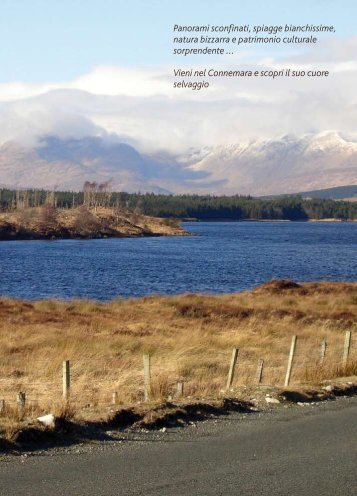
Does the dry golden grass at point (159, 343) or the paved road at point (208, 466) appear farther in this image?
the dry golden grass at point (159, 343)

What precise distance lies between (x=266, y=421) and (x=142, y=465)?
11.4 feet

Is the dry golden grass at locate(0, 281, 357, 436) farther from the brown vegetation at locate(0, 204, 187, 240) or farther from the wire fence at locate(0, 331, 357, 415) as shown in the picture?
the brown vegetation at locate(0, 204, 187, 240)

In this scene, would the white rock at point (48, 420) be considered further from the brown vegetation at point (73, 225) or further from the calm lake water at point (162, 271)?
the brown vegetation at point (73, 225)

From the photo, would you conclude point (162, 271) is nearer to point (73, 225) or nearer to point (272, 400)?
point (272, 400)

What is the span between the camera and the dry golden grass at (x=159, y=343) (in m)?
17.4

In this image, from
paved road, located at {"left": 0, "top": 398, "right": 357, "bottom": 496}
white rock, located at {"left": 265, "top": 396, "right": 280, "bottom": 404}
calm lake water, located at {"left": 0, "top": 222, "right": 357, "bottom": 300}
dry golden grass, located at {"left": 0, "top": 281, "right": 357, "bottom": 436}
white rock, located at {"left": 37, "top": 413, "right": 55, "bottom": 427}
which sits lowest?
calm lake water, located at {"left": 0, "top": 222, "right": 357, "bottom": 300}

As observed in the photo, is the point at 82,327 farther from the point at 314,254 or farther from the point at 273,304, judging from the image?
the point at 314,254

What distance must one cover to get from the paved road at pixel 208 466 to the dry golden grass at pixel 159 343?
170 cm

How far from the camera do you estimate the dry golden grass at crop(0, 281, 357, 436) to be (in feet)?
57.1

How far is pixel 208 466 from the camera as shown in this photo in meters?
9.95

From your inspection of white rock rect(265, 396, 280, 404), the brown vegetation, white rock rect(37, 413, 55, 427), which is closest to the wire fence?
white rock rect(265, 396, 280, 404)

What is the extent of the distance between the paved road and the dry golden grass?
1695mm

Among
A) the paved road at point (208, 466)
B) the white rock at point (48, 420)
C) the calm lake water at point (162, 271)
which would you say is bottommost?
the calm lake water at point (162, 271)

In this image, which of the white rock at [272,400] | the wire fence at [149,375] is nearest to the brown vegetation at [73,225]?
the wire fence at [149,375]
